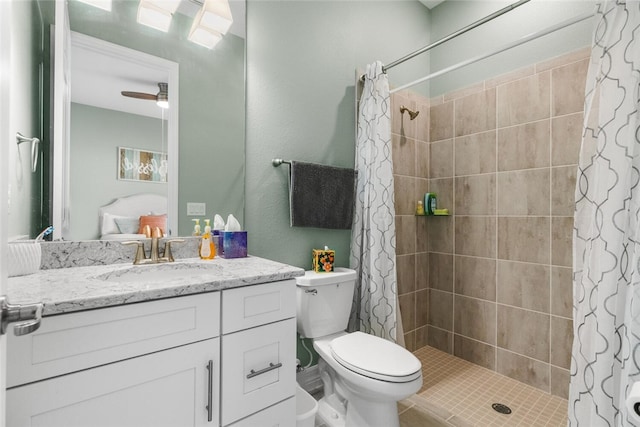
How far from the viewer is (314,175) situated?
75.2 inches

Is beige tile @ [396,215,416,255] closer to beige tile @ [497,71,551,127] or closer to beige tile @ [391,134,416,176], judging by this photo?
beige tile @ [391,134,416,176]

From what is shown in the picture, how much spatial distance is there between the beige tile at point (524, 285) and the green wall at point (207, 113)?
1810mm

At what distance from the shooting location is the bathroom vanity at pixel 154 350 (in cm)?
79

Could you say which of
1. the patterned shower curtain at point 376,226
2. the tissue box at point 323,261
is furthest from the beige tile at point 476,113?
the tissue box at point 323,261

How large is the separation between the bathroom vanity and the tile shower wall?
1.48 m

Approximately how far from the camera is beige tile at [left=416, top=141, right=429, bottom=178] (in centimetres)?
256

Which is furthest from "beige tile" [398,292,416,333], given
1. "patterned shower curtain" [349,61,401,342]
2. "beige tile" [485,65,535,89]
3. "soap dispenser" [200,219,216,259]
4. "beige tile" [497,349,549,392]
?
"beige tile" [485,65,535,89]

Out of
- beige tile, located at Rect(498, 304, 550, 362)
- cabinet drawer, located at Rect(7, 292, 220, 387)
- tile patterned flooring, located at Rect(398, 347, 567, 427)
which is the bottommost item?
tile patterned flooring, located at Rect(398, 347, 567, 427)

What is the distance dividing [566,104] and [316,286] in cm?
183

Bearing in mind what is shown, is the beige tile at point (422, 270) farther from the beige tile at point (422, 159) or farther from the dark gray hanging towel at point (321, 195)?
the dark gray hanging towel at point (321, 195)

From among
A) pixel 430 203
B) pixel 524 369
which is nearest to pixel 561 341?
pixel 524 369

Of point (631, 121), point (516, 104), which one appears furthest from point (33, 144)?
point (516, 104)

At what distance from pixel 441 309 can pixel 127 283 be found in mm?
2276

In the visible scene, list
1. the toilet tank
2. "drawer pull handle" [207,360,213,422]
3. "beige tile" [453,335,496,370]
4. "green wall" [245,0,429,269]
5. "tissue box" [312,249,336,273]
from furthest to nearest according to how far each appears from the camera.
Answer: "beige tile" [453,335,496,370], "tissue box" [312,249,336,273], "green wall" [245,0,429,269], the toilet tank, "drawer pull handle" [207,360,213,422]
